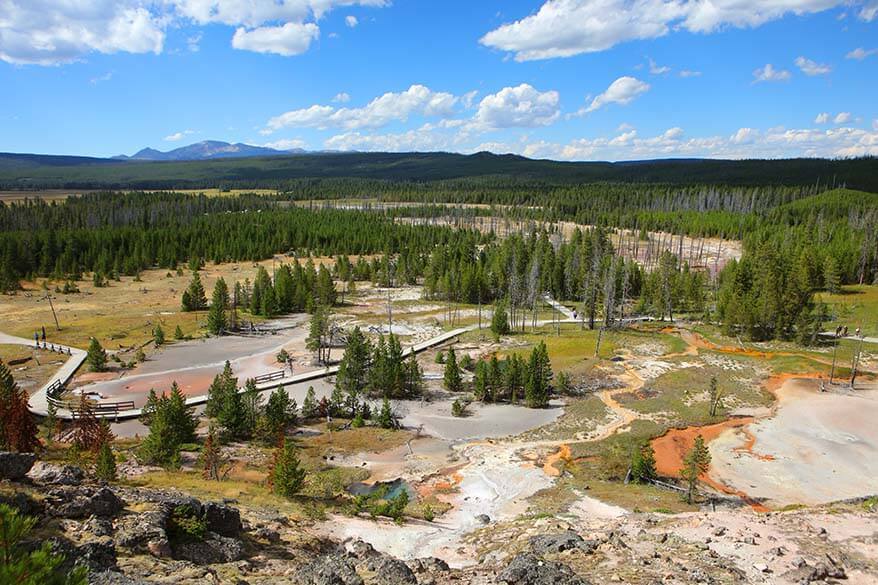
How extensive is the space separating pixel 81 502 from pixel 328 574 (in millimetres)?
10298

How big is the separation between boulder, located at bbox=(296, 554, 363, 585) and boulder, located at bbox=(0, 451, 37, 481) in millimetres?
12640

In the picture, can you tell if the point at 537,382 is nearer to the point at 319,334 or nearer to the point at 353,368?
the point at 353,368

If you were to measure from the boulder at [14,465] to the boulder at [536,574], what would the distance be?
65.8ft

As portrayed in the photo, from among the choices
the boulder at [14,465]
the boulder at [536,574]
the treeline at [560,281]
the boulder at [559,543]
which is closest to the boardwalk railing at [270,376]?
the treeline at [560,281]

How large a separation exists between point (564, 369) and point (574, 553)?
51114 millimetres

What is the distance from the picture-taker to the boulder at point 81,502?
2047 centimetres

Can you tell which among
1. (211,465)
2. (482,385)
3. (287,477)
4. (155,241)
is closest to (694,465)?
(287,477)

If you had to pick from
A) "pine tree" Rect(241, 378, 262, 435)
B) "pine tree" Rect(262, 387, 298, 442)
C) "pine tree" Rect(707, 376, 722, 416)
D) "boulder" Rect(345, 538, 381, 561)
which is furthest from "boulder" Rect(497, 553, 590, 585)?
"pine tree" Rect(707, 376, 722, 416)

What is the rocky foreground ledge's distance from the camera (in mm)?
19281

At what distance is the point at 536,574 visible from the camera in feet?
64.8

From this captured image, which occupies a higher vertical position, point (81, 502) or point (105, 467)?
point (81, 502)

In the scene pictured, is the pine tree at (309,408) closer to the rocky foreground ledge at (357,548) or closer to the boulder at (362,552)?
the rocky foreground ledge at (357,548)

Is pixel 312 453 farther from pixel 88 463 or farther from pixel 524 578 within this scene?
pixel 524 578

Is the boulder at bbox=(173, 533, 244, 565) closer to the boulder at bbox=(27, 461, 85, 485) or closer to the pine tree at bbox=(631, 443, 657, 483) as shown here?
the boulder at bbox=(27, 461, 85, 485)
